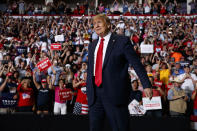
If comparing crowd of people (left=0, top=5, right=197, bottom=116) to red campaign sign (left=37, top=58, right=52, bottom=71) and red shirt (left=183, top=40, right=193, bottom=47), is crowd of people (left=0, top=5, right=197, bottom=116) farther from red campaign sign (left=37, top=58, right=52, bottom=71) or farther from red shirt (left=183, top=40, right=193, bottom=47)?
red campaign sign (left=37, top=58, right=52, bottom=71)

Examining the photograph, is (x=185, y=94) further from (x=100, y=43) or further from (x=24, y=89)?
(x=100, y=43)

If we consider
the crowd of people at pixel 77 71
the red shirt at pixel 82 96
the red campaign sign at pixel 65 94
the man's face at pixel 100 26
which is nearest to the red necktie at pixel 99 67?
the man's face at pixel 100 26

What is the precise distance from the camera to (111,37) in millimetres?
2416

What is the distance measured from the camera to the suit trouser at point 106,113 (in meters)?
2.29

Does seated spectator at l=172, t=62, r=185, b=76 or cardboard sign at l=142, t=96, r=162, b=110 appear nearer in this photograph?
cardboard sign at l=142, t=96, r=162, b=110

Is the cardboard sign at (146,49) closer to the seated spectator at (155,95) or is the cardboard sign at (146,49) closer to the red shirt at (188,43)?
the red shirt at (188,43)

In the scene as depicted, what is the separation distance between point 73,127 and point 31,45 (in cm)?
718

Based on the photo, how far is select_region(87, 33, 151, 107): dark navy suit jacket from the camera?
2281mm

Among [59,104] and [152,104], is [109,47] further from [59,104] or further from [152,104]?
[59,104]

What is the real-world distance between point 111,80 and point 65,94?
13.8ft

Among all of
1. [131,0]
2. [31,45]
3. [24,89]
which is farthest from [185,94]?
[131,0]

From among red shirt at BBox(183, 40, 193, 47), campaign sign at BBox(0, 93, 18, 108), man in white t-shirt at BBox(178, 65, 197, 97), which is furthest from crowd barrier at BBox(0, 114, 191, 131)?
red shirt at BBox(183, 40, 193, 47)

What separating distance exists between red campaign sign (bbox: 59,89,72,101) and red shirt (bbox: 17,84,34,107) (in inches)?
26.4

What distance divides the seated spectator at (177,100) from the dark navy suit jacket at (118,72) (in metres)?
3.99
